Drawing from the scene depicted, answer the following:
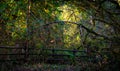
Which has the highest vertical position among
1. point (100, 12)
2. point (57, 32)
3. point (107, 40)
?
point (100, 12)

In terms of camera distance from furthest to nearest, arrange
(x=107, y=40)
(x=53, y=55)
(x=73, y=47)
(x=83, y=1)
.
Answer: (x=73, y=47), (x=53, y=55), (x=107, y=40), (x=83, y=1)

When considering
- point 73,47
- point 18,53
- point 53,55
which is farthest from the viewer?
point 73,47

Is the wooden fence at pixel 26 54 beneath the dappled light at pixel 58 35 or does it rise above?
beneath

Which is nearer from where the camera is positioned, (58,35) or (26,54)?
(26,54)

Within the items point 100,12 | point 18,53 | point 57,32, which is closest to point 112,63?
point 100,12

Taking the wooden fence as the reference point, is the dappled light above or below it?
above

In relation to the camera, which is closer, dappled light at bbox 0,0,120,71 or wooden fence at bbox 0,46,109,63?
dappled light at bbox 0,0,120,71

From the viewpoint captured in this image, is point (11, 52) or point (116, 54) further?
point (11, 52)

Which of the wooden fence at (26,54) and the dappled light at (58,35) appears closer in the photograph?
the dappled light at (58,35)

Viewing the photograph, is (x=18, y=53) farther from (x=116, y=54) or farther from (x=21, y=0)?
(x=116, y=54)

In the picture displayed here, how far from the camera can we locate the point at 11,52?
1552 cm

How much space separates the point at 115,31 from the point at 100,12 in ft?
2.70

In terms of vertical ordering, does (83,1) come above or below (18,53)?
above

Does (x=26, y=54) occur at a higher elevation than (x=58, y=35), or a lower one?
lower
